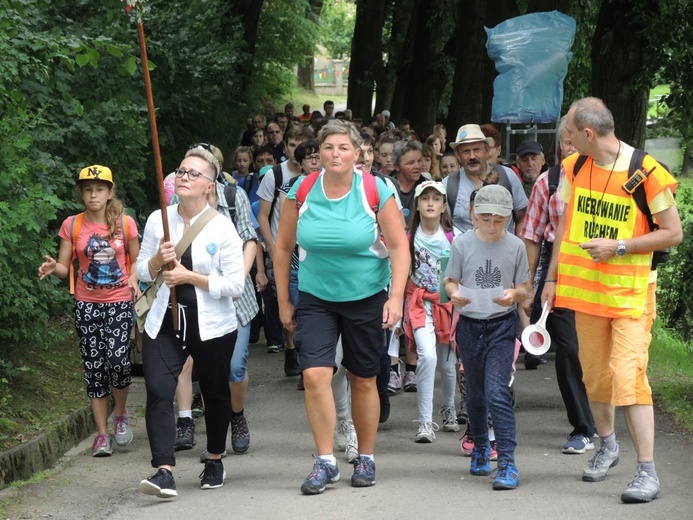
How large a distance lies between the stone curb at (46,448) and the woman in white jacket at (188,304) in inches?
42.6

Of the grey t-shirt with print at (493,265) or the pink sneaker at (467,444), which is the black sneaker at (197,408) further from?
the grey t-shirt with print at (493,265)

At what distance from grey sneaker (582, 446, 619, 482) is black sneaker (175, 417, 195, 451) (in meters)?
2.71

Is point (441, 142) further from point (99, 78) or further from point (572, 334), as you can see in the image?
point (572, 334)

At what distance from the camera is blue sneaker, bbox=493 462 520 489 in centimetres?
723

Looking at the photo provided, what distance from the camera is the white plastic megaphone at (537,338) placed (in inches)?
284

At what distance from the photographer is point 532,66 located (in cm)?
1541

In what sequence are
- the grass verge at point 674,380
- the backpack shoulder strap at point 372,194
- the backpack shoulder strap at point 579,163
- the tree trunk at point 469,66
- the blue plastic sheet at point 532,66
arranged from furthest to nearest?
the tree trunk at point 469,66
the blue plastic sheet at point 532,66
the grass verge at point 674,380
the backpack shoulder strap at point 372,194
the backpack shoulder strap at point 579,163

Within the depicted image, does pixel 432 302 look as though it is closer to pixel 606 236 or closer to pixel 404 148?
pixel 404 148

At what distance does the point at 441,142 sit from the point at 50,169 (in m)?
7.79

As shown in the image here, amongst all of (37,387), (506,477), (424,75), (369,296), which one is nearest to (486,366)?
(506,477)

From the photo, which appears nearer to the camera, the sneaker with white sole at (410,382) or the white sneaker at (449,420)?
the white sneaker at (449,420)

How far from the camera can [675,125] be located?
13891 mm

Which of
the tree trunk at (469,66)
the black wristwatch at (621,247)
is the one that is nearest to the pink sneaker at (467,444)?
the black wristwatch at (621,247)

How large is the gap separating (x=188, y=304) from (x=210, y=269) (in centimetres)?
23
